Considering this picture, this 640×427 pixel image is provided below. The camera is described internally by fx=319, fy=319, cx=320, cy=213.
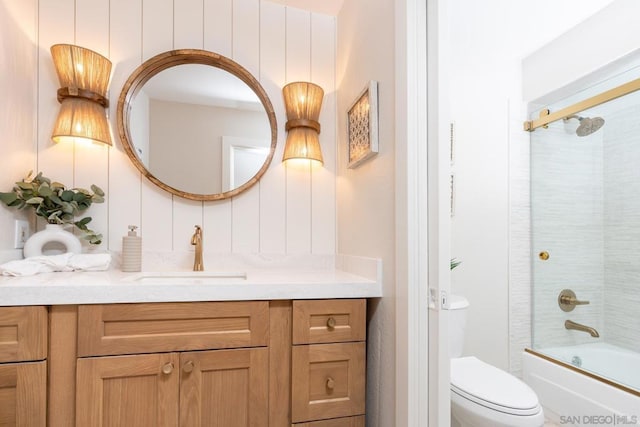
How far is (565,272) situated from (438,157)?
1.72 meters

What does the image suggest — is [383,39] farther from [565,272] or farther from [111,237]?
[565,272]

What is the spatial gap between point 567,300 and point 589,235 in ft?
1.44

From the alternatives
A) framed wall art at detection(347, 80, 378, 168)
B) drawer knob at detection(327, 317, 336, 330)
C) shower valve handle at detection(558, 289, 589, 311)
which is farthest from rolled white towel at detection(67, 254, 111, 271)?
shower valve handle at detection(558, 289, 589, 311)

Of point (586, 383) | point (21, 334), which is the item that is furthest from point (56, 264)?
point (586, 383)

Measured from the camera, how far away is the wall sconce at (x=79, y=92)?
4.53 feet

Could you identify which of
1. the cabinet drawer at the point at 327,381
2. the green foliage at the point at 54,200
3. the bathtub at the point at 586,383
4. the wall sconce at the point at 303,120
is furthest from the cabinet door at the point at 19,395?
the bathtub at the point at 586,383

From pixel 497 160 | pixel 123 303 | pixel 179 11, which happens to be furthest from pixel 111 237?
pixel 497 160

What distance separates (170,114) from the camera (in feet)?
5.22

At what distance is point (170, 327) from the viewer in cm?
104

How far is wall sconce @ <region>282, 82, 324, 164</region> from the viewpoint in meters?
1.65

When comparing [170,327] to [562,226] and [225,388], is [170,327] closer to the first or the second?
[225,388]

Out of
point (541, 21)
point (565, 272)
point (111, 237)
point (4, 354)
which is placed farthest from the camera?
point (565, 272)

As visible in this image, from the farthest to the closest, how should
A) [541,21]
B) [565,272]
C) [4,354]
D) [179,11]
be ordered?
[565,272], [541,21], [179,11], [4,354]

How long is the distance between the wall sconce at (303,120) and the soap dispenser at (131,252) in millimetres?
798
